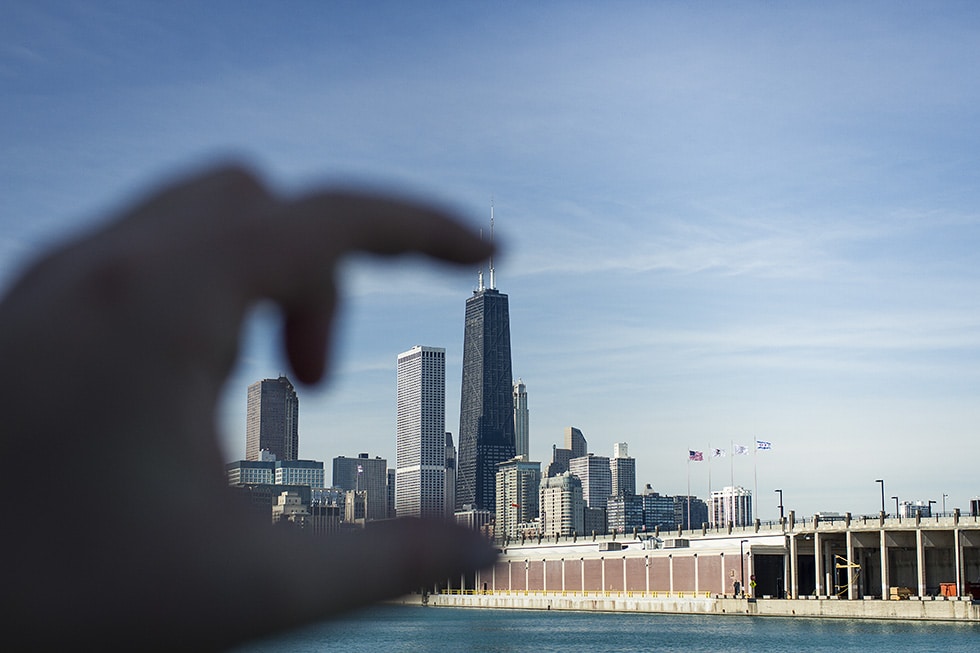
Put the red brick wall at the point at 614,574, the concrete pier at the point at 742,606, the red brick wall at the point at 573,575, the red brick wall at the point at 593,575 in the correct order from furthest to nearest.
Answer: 1. the red brick wall at the point at 573,575
2. the red brick wall at the point at 593,575
3. the red brick wall at the point at 614,574
4. the concrete pier at the point at 742,606

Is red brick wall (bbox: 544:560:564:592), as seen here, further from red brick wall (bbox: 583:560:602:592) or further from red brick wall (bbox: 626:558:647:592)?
red brick wall (bbox: 626:558:647:592)

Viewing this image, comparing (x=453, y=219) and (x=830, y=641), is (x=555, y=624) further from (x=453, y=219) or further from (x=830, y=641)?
(x=453, y=219)

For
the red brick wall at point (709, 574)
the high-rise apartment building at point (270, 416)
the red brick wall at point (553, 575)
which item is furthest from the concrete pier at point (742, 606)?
the high-rise apartment building at point (270, 416)

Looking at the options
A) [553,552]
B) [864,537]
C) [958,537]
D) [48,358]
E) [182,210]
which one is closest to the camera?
[48,358]

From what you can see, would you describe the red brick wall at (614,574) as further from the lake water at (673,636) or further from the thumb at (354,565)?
the thumb at (354,565)

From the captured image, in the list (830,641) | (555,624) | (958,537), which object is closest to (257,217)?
(830,641)

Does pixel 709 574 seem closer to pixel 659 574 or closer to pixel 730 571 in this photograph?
pixel 730 571

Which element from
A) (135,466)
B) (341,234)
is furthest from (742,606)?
(135,466)
